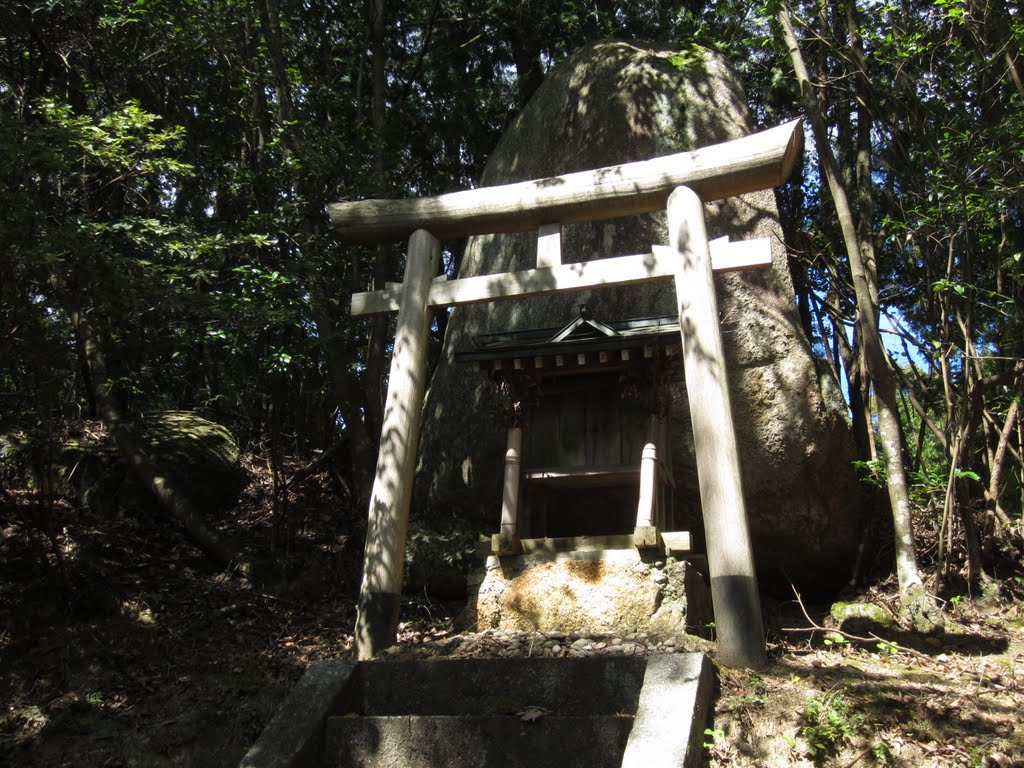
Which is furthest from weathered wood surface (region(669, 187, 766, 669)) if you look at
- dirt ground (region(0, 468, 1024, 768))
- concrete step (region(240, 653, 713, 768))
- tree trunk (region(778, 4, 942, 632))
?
tree trunk (region(778, 4, 942, 632))

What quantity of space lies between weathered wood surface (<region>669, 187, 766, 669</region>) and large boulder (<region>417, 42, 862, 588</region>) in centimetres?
203

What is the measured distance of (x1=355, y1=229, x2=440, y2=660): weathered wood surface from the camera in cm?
611

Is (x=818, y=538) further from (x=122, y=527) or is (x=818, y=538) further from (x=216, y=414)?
(x=216, y=414)

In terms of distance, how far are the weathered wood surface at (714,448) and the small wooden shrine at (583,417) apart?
0.57 m

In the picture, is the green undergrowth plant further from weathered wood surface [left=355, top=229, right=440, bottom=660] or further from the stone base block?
weathered wood surface [left=355, top=229, right=440, bottom=660]

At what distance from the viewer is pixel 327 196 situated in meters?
9.87

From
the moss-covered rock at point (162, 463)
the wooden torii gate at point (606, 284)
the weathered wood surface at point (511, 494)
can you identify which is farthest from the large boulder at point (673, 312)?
the moss-covered rock at point (162, 463)

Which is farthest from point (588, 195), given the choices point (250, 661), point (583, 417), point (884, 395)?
point (250, 661)

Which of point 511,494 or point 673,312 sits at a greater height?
point 673,312

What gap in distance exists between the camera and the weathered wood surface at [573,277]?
657cm

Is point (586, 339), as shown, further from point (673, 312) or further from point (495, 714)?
point (495, 714)

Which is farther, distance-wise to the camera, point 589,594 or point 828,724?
point 589,594

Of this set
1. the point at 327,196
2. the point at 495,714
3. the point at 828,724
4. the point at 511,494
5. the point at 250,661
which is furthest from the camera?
the point at 327,196

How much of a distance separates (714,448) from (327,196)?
613 centimetres
